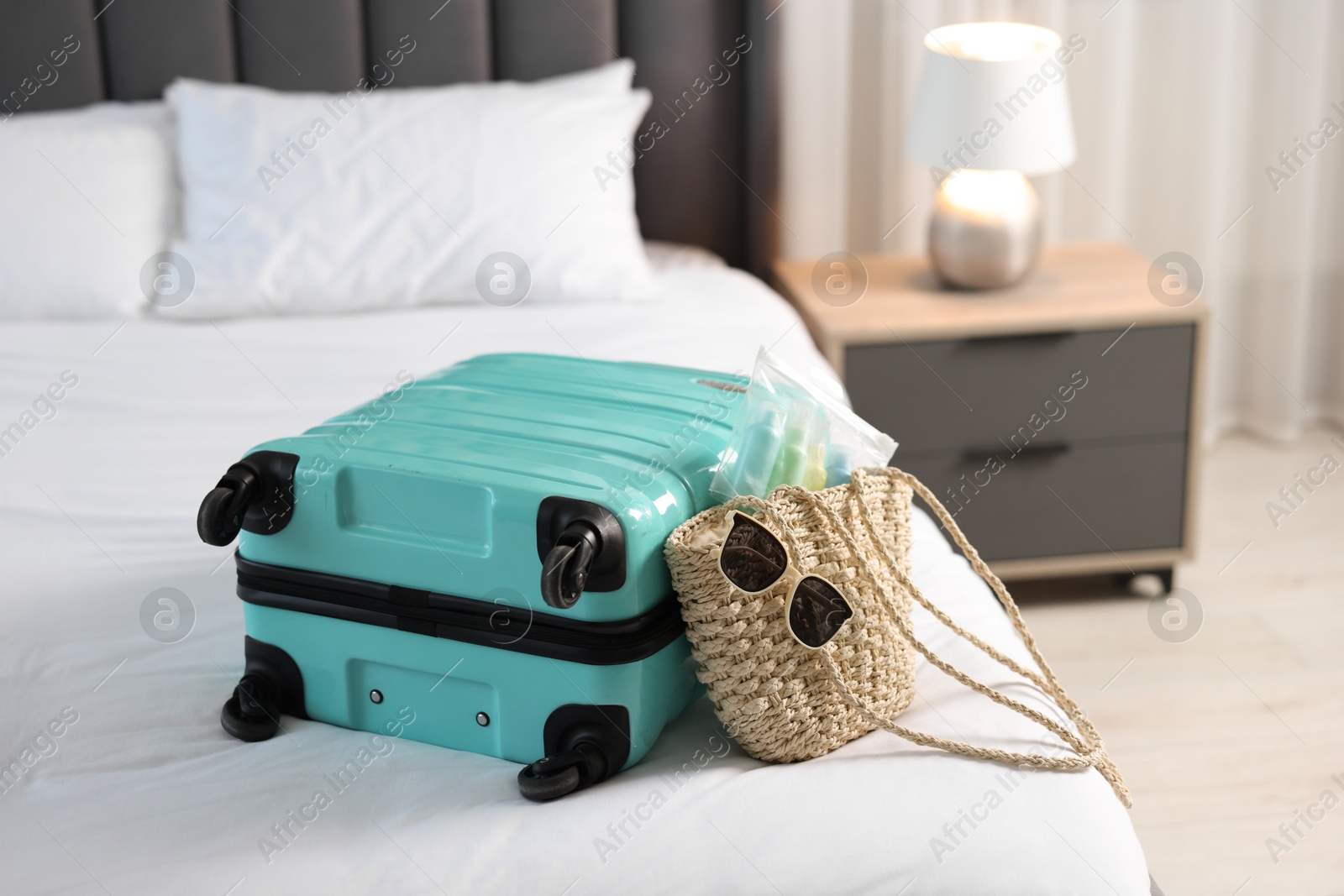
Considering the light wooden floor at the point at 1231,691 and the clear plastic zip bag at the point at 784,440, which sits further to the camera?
the light wooden floor at the point at 1231,691

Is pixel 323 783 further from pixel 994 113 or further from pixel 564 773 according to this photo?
pixel 994 113

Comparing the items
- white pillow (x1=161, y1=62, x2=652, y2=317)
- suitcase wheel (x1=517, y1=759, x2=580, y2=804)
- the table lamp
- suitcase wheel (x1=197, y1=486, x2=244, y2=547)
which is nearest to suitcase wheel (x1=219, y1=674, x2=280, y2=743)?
suitcase wheel (x1=197, y1=486, x2=244, y2=547)

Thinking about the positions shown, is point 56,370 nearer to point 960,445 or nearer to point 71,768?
point 71,768

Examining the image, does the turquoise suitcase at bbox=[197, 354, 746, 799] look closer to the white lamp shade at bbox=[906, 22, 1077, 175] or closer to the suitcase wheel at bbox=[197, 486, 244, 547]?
the suitcase wheel at bbox=[197, 486, 244, 547]

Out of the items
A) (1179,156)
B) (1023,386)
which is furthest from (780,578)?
(1179,156)

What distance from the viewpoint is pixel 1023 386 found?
1982mm

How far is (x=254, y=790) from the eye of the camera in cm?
88

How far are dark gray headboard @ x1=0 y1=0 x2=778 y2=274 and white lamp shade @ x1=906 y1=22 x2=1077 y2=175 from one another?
374 millimetres

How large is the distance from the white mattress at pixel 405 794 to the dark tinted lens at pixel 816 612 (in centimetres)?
10

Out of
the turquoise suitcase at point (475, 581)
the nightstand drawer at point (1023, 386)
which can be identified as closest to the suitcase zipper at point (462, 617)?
the turquoise suitcase at point (475, 581)

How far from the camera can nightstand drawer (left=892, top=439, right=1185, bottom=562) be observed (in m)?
2.02

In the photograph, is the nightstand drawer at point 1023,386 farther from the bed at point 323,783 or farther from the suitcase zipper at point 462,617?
the suitcase zipper at point 462,617

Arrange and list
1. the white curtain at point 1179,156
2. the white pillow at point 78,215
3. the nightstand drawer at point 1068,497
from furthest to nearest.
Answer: the white curtain at point 1179,156 < the nightstand drawer at point 1068,497 < the white pillow at point 78,215

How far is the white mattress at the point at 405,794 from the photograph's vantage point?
80 cm
